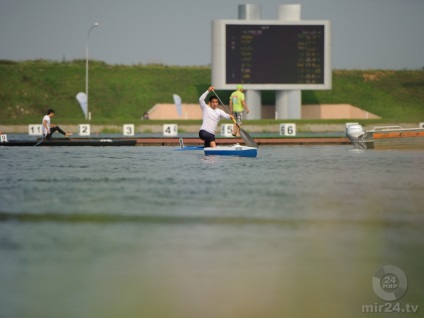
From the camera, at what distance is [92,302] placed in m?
8.27

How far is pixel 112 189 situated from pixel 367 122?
165 feet

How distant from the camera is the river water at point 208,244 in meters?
8.30

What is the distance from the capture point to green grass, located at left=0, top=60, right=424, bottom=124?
8200 cm

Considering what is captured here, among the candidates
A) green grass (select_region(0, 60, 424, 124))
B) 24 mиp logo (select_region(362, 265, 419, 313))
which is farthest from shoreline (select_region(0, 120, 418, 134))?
24 mиp logo (select_region(362, 265, 419, 313))

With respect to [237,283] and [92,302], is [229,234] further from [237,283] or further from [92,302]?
[92,302]

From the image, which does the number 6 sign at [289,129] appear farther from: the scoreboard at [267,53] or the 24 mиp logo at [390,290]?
the 24 mиp logo at [390,290]

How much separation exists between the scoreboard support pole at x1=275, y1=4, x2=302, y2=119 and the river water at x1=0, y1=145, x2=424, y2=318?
44062 millimetres

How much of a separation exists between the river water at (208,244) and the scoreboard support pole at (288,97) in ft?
145

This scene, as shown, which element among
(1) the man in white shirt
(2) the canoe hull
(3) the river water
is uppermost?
(1) the man in white shirt

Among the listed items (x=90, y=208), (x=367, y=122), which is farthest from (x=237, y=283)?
(x=367, y=122)

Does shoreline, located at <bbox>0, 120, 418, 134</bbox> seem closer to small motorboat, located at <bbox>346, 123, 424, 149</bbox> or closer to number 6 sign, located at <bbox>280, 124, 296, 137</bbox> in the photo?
number 6 sign, located at <bbox>280, 124, 296, 137</bbox>

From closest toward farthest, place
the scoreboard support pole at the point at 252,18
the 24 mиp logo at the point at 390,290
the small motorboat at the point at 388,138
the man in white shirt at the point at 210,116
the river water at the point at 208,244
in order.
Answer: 1. the 24 mиp logo at the point at 390,290
2. the river water at the point at 208,244
3. the man in white shirt at the point at 210,116
4. the small motorboat at the point at 388,138
5. the scoreboard support pole at the point at 252,18

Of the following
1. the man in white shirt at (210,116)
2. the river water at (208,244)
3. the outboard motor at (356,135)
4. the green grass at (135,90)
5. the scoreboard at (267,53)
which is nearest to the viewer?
the river water at (208,244)

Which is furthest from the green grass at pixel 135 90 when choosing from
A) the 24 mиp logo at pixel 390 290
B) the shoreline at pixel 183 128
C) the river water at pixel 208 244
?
the 24 mиp logo at pixel 390 290
